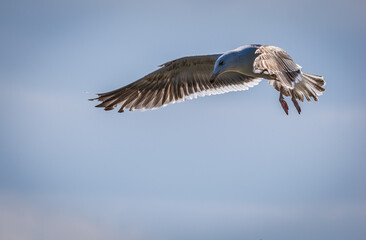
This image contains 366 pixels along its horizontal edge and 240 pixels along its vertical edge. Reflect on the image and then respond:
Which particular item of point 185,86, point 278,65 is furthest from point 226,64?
point 185,86

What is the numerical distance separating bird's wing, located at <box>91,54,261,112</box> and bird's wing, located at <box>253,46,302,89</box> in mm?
1650

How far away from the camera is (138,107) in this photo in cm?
822

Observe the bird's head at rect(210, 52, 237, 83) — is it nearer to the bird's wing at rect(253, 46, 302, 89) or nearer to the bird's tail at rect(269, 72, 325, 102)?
the bird's wing at rect(253, 46, 302, 89)

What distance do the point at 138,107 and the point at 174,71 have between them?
0.77 m

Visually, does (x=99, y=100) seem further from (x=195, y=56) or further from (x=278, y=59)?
(x=278, y=59)

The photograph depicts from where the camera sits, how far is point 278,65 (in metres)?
6.28

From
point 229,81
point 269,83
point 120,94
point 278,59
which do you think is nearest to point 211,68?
point 229,81

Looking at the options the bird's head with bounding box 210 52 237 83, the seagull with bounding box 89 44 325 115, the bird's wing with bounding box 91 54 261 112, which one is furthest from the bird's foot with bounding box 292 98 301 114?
the bird's head with bounding box 210 52 237 83

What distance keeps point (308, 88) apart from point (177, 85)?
6.31 feet

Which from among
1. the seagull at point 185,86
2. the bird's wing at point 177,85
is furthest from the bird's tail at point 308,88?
the bird's wing at point 177,85

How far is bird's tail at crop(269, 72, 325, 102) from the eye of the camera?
8.26 meters

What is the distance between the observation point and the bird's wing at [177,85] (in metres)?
8.25

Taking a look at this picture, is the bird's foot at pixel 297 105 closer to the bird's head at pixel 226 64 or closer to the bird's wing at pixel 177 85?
the bird's wing at pixel 177 85

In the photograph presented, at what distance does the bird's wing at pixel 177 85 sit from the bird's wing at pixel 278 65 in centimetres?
165
